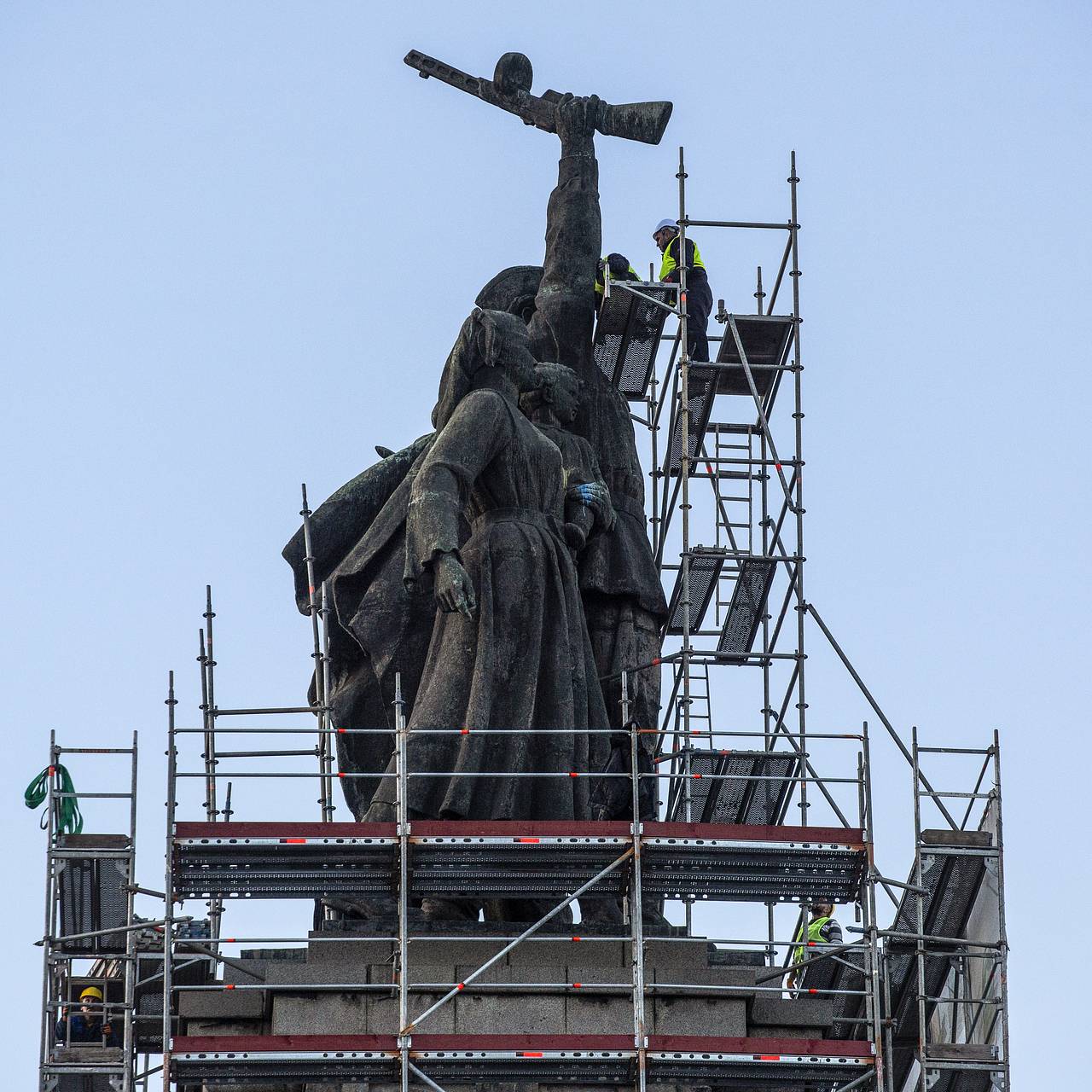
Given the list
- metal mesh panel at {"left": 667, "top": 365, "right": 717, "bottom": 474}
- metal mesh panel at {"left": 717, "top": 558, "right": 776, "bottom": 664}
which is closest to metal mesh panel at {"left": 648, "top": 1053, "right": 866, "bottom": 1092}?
metal mesh panel at {"left": 717, "top": 558, "right": 776, "bottom": 664}

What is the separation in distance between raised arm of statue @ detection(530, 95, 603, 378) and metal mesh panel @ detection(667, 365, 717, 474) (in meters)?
1.98

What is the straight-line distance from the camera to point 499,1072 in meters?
27.4

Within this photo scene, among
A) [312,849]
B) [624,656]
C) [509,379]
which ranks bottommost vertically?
[312,849]

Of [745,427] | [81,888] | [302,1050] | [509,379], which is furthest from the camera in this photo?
[745,427]

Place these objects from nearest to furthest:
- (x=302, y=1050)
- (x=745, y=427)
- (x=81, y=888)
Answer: (x=302, y=1050) < (x=81, y=888) < (x=745, y=427)

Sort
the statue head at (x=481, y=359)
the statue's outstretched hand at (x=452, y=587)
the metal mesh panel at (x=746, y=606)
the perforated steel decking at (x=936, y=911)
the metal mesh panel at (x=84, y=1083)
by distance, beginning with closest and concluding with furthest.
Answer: the metal mesh panel at (x=84, y=1083)
the perforated steel decking at (x=936, y=911)
the statue's outstretched hand at (x=452, y=587)
the statue head at (x=481, y=359)
the metal mesh panel at (x=746, y=606)

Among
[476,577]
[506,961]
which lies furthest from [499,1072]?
[476,577]

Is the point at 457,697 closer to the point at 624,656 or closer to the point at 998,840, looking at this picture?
the point at 624,656

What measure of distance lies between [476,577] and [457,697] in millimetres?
1074

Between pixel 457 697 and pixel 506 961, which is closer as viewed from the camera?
pixel 506 961

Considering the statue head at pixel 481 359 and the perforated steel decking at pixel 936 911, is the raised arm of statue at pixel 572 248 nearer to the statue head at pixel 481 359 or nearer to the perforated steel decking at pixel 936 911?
the statue head at pixel 481 359

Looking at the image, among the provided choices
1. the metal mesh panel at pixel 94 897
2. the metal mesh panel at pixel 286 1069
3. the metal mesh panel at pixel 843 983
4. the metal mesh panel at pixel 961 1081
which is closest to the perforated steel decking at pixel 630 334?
the metal mesh panel at pixel 843 983

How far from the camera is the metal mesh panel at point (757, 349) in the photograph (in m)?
35.9

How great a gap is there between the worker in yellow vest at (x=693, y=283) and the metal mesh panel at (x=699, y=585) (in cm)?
215
